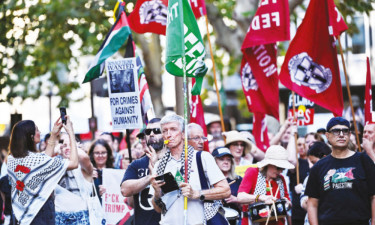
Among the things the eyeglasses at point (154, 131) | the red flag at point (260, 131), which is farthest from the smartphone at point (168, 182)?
the red flag at point (260, 131)

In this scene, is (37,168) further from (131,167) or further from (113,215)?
(113,215)

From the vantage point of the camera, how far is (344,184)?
7809 mm

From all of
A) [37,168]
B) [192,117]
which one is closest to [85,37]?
[192,117]

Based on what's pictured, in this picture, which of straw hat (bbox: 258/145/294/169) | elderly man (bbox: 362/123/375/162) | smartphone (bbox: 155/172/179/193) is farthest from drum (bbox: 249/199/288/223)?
smartphone (bbox: 155/172/179/193)

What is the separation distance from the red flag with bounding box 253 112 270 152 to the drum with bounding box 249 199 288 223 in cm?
391

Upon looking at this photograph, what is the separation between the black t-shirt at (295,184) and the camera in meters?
11.0

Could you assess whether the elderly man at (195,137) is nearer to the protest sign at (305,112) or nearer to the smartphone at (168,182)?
the smartphone at (168,182)

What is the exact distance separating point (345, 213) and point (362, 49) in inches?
1301

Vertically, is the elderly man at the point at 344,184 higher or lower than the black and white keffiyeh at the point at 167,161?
lower

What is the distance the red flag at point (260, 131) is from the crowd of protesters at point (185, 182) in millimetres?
2977

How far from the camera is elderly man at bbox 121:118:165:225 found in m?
7.59

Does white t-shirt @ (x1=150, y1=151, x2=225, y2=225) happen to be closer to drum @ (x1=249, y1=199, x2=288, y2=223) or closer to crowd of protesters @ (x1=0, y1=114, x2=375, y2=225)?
crowd of protesters @ (x1=0, y1=114, x2=375, y2=225)

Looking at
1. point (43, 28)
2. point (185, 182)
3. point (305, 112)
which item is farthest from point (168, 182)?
point (43, 28)

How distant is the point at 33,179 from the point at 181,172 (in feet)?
6.32
